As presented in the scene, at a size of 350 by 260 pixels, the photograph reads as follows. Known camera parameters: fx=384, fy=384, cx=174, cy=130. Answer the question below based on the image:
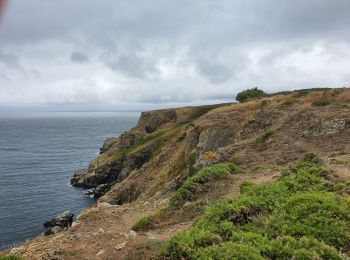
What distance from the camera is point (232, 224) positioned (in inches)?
469

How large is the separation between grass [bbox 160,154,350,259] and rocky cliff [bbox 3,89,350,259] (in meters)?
0.03

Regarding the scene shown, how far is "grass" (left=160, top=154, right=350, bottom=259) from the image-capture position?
959cm

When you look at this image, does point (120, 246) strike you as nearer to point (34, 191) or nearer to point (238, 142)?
point (238, 142)

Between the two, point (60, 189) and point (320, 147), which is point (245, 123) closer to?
point (320, 147)

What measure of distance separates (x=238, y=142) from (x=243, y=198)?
1886cm

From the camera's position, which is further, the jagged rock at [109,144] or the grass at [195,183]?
the jagged rock at [109,144]

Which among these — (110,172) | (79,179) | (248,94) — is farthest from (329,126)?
(79,179)

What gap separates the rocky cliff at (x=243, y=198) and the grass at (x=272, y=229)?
0.10 ft

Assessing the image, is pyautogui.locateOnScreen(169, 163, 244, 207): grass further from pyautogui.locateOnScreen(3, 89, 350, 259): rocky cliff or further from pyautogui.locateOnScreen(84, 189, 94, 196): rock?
pyautogui.locateOnScreen(84, 189, 94, 196): rock

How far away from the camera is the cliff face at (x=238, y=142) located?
2795 centimetres

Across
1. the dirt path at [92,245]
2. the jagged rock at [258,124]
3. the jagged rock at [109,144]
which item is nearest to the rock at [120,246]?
the dirt path at [92,245]

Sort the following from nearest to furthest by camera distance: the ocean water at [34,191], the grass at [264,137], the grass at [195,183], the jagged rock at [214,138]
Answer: the grass at [195,183] → the grass at [264,137] → the jagged rock at [214,138] → the ocean water at [34,191]

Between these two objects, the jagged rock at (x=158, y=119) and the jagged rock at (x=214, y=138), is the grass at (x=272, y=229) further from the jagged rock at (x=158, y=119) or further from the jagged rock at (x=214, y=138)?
the jagged rock at (x=158, y=119)

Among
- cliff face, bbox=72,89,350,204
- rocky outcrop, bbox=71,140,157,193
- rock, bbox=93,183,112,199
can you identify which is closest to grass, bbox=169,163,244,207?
cliff face, bbox=72,89,350,204
